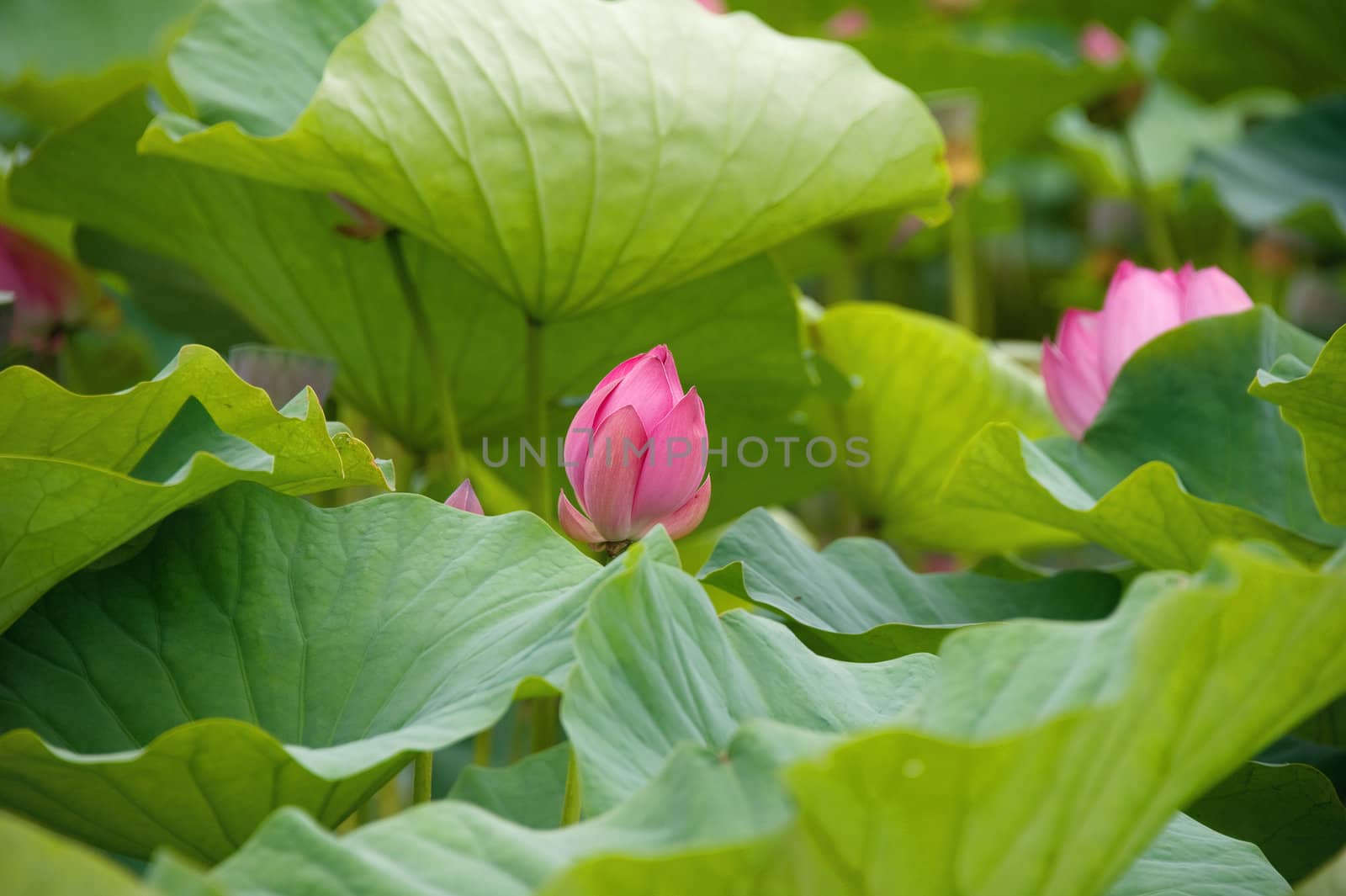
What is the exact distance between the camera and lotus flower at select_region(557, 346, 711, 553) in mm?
651

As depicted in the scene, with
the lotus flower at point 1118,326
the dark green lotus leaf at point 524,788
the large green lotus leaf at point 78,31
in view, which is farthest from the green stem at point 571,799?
the large green lotus leaf at point 78,31

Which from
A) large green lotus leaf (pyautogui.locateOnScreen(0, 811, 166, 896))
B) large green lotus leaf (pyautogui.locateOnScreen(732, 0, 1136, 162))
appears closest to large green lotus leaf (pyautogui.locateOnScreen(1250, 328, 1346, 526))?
large green lotus leaf (pyautogui.locateOnScreen(0, 811, 166, 896))

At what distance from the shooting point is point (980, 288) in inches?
88.0

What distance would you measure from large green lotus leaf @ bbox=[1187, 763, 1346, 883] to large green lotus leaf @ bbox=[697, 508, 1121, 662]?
0.47ft

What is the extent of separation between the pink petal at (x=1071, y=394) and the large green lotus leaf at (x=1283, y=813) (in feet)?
0.94

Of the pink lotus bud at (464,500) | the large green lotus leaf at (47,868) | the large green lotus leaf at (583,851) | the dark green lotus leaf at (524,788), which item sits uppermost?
the large green lotus leaf at (47,868)

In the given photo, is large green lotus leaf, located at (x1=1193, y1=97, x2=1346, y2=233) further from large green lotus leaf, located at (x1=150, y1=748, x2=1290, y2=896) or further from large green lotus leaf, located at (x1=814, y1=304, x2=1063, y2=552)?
large green lotus leaf, located at (x1=150, y1=748, x2=1290, y2=896)

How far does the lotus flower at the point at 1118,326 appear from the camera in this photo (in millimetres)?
884

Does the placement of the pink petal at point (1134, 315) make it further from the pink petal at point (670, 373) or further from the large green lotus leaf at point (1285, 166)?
the large green lotus leaf at point (1285, 166)

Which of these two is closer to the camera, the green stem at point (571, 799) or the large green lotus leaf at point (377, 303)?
the green stem at point (571, 799)

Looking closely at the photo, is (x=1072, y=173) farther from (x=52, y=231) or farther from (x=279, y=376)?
(x=279, y=376)

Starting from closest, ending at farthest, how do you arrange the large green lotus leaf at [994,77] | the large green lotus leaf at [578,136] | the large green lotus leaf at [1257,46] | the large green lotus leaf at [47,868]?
the large green lotus leaf at [47,868], the large green lotus leaf at [578,136], the large green lotus leaf at [994,77], the large green lotus leaf at [1257,46]

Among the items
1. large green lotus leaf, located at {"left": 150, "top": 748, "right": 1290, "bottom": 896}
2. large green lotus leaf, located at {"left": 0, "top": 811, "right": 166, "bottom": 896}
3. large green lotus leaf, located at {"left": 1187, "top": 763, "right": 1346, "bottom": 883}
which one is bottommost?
large green lotus leaf, located at {"left": 1187, "top": 763, "right": 1346, "bottom": 883}

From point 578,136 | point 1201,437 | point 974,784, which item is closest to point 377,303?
point 578,136
